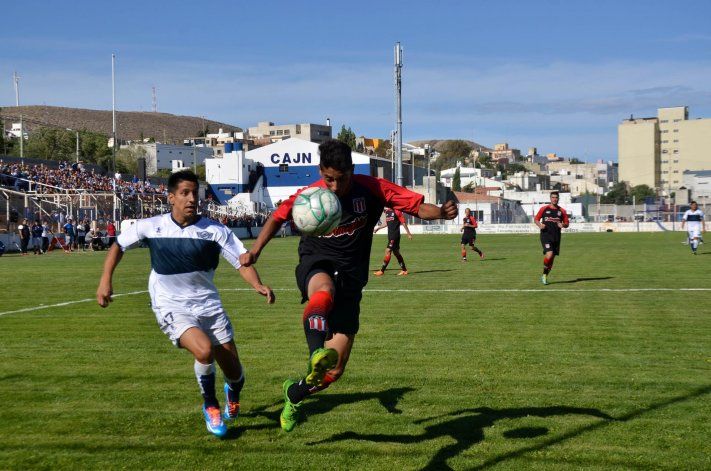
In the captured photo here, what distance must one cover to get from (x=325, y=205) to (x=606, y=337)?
6.74 m

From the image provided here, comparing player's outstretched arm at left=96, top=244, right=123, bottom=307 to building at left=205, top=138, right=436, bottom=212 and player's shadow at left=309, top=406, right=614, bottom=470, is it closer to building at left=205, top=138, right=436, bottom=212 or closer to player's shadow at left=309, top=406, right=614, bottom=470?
player's shadow at left=309, top=406, right=614, bottom=470

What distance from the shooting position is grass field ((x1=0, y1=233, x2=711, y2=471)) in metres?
6.17

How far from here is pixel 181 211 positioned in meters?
6.89

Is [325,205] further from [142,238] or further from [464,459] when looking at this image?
[464,459]

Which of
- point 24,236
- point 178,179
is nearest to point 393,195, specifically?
point 178,179

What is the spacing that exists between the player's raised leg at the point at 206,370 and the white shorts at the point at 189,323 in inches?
2.7

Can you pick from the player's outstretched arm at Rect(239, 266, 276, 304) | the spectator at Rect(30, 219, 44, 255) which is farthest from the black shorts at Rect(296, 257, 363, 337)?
the spectator at Rect(30, 219, 44, 255)

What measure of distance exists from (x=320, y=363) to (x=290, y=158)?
323ft

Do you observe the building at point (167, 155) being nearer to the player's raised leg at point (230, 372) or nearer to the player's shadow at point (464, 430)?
the player's raised leg at point (230, 372)

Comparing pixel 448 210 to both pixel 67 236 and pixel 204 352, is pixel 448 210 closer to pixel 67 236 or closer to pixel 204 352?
pixel 204 352

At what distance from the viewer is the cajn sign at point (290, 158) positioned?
103 meters

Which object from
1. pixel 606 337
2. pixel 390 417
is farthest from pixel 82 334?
pixel 606 337

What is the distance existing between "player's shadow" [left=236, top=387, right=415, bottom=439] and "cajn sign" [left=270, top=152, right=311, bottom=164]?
314 ft

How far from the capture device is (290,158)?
103500 mm
